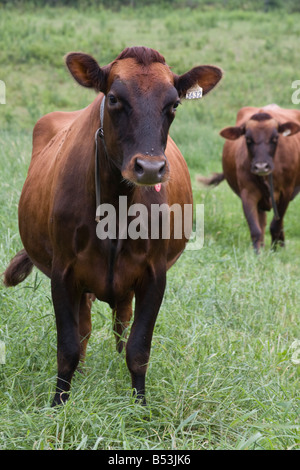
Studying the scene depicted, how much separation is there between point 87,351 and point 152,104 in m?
1.75

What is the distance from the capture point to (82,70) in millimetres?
3475

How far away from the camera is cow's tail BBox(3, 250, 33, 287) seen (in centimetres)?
473

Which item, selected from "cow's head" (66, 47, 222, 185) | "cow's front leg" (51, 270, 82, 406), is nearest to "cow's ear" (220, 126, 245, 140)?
"cow's head" (66, 47, 222, 185)

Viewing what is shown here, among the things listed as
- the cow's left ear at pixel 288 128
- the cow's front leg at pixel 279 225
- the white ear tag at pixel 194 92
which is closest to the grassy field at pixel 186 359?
the cow's front leg at pixel 279 225

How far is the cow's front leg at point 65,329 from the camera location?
12.0 ft

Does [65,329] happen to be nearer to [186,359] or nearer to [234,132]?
[186,359]

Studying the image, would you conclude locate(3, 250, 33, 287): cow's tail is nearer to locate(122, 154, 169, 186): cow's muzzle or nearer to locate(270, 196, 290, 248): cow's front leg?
locate(122, 154, 169, 186): cow's muzzle

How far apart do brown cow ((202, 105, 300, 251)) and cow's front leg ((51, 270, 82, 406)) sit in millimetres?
5258

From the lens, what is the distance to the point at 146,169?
301 cm

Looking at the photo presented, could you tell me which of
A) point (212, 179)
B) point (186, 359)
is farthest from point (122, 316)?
point (212, 179)

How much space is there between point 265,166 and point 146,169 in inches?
232

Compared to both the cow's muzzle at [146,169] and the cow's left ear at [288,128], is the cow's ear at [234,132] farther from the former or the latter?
the cow's muzzle at [146,169]
